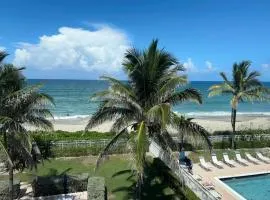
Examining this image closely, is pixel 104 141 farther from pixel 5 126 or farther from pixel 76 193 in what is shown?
pixel 5 126

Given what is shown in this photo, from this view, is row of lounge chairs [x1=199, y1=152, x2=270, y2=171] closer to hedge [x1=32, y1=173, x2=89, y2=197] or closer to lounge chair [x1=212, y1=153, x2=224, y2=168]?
lounge chair [x1=212, y1=153, x2=224, y2=168]

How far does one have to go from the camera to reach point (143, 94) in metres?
14.8

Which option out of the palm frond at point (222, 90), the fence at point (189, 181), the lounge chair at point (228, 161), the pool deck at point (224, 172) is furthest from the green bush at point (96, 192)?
the palm frond at point (222, 90)

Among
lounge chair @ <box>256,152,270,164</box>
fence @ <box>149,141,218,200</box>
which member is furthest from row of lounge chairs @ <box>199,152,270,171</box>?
fence @ <box>149,141,218,200</box>

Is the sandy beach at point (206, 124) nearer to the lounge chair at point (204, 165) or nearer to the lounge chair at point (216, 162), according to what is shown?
the lounge chair at point (216, 162)

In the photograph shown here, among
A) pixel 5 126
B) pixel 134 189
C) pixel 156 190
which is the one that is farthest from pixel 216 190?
pixel 5 126

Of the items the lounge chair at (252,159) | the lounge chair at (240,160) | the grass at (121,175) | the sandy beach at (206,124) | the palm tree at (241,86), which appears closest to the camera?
the grass at (121,175)

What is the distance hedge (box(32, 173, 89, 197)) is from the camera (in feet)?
59.7

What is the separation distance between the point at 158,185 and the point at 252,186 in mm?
5777

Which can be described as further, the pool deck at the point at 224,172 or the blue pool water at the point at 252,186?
the pool deck at the point at 224,172

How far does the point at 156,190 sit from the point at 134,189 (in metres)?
1.17

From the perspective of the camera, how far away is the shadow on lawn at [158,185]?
58.9 ft

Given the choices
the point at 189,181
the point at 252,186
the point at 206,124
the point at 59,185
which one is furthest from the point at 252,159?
the point at 206,124

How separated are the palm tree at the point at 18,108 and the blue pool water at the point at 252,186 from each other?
11.4m
